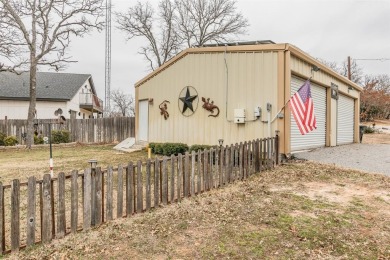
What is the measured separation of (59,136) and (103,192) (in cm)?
1620

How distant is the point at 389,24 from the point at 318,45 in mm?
17303

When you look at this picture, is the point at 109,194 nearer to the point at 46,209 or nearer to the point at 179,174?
the point at 46,209

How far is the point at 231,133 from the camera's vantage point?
440 inches

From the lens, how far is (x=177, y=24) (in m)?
31.5

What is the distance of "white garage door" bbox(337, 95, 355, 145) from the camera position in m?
15.9

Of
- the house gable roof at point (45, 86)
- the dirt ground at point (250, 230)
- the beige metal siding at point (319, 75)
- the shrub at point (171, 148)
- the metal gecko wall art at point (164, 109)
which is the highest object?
the house gable roof at point (45, 86)

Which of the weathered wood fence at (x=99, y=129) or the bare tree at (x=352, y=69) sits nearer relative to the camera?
the weathered wood fence at (x=99, y=129)

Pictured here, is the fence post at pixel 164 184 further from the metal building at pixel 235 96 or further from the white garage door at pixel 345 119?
the white garage door at pixel 345 119

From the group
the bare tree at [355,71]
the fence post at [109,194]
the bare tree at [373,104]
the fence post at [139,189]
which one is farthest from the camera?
the bare tree at [355,71]

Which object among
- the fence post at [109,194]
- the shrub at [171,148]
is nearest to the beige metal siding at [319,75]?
the shrub at [171,148]

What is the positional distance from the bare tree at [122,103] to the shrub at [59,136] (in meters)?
34.8

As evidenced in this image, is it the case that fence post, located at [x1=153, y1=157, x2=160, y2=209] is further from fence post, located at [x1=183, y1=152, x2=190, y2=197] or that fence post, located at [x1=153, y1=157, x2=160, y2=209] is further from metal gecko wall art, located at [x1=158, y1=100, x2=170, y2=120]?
metal gecko wall art, located at [x1=158, y1=100, x2=170, y2=120]

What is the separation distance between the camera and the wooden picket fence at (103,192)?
3.85 metres

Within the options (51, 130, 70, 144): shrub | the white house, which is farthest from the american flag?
the white house
